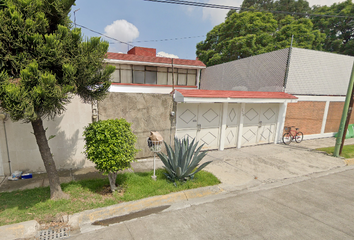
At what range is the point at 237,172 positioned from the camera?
6262 millimetres

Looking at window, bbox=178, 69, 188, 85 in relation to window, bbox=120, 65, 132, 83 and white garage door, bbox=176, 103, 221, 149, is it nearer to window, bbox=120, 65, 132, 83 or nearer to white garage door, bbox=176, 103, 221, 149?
window, bbox=120, 65, 132, 83

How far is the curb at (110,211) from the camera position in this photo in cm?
327

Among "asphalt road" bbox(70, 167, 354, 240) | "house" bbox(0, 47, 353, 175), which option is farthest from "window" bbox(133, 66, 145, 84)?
"asphalt road" bbox(70, 167, 354, 240)

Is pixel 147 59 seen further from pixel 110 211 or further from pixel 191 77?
pixel 110 211

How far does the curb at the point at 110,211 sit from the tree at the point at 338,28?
108 feet

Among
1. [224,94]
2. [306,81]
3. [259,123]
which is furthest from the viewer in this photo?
[306,81]

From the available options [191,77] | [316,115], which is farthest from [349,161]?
[191,77]

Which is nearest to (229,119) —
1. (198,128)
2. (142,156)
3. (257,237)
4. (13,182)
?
(198,128)

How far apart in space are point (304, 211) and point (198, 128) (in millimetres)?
4634

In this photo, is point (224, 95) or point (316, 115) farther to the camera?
point (316, 115)

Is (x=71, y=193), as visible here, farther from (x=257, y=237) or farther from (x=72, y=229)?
(x=257, y=237)

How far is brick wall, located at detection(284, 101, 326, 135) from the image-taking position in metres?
10.2

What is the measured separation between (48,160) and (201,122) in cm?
564

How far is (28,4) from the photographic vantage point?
302cm
